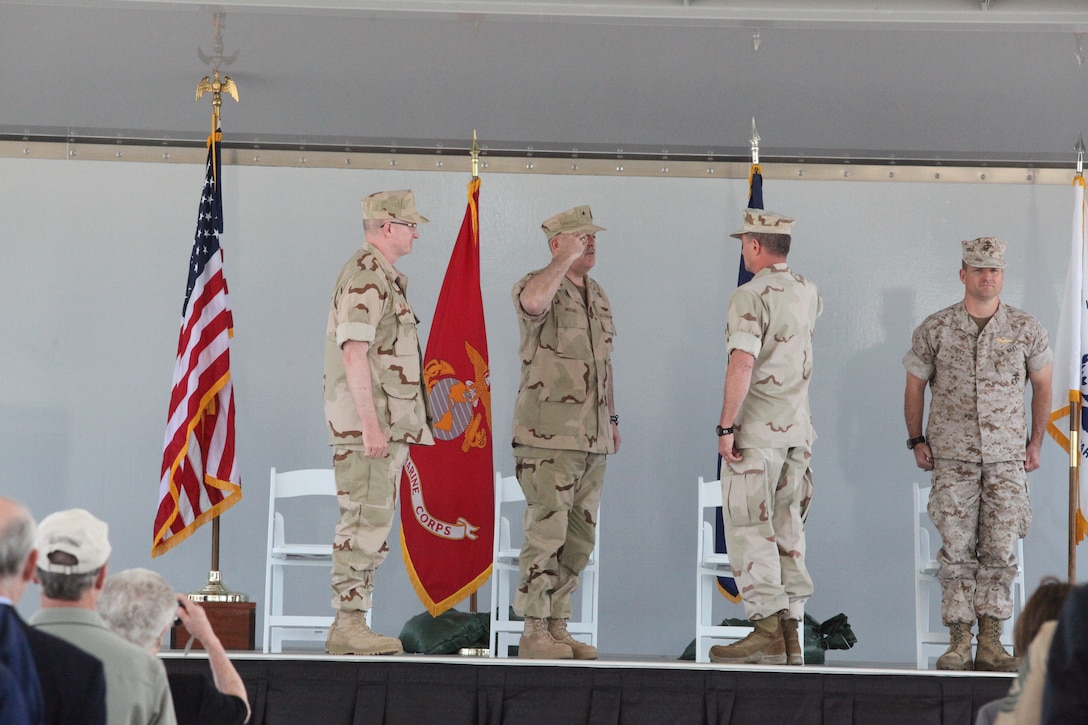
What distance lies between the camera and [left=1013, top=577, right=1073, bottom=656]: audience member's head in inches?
87.1

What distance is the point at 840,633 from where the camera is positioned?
19.0 feet

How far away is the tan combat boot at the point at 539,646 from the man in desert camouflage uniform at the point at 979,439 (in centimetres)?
142

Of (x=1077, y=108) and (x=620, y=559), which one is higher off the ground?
(x=1077, y=108)

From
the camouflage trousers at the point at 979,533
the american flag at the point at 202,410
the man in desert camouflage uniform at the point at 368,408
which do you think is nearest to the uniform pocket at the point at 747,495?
the camouflage trousers at the point at 979,533

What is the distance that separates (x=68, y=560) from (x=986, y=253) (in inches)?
148

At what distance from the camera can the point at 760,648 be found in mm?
4395

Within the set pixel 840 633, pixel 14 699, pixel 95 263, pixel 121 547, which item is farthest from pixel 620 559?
pixel 14 699

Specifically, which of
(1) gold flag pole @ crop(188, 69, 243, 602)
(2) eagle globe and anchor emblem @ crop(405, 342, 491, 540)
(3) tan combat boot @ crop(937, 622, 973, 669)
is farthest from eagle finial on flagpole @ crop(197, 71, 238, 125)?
(3) tan combat boot @ crop(937, 622, 973, 669)

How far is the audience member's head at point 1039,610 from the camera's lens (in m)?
2.21

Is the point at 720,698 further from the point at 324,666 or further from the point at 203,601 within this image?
the point at 203,601

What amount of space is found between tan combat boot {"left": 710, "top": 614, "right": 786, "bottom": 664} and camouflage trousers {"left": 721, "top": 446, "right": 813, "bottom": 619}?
4 cm

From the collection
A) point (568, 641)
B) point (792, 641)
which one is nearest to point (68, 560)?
point (568, 641)

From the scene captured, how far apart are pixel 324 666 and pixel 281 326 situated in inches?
102

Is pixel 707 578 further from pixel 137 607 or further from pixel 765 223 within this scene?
pixel 137 607
